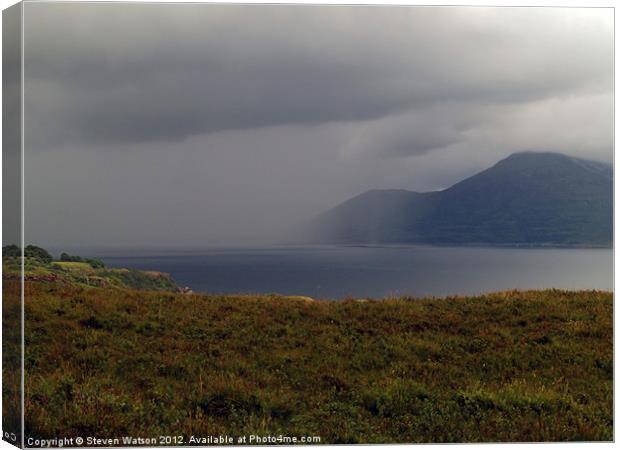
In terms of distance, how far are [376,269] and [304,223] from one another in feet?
5.11

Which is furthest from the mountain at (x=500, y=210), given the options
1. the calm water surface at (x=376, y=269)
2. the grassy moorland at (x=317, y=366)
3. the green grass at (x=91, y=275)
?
the green grass at (x=91, y=275)

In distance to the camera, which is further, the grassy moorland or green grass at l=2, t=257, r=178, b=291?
green grass at l=2, t=257, r=178, b=291

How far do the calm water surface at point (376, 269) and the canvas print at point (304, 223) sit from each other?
4 centimetres

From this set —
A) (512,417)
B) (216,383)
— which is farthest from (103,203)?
(512,417)

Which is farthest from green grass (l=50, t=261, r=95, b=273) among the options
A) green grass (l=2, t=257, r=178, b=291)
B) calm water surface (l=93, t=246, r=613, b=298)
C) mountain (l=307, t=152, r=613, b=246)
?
mountain (l=307, t=152, r=613, b=246)

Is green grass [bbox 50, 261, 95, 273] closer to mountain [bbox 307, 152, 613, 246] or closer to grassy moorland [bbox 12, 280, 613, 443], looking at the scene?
grassy moorland [bbox 12, 280, 613, 443]

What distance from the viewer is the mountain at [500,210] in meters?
16.3

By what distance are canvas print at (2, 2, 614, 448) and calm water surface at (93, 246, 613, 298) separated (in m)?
0.04

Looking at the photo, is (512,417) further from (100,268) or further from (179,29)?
(179,29)

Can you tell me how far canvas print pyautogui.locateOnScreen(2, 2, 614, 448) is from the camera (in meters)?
15.4

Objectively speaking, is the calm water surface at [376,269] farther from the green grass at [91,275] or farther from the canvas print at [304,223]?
the green grass at [91,275]

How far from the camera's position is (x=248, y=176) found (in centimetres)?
1608

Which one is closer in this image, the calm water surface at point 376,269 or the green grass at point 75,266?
the green grass at point 75,266

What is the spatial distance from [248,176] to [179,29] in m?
2.83
